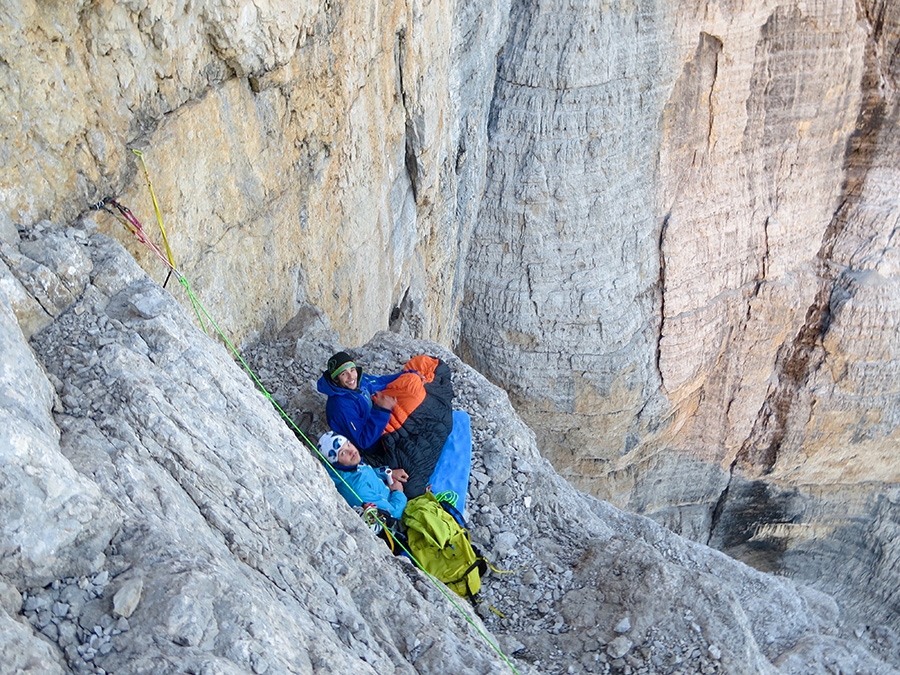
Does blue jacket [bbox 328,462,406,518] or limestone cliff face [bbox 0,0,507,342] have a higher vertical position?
limestone cliff face [bbox 0,0,507,342]

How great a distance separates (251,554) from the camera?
2.87 m

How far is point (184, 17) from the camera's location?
409 centimetres

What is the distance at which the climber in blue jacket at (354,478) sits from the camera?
4.32m

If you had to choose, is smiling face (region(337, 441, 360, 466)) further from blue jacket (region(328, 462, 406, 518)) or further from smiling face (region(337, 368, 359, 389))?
smiling face (region(337, 368, 359, 389))

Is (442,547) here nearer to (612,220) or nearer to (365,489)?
(365,489)

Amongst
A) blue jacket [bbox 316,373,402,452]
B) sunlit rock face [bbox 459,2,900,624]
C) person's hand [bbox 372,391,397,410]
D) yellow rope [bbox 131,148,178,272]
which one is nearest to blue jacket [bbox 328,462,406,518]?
blue jacket [bbox 316,373,402,452]

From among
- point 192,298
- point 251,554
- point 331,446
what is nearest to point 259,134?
point 192,298

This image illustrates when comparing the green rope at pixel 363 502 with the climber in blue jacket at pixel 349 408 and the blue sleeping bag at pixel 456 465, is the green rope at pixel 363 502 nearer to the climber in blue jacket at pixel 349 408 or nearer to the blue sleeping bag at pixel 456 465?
the blue sleeping bag at pixel 456 465

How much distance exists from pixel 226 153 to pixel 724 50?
28.7 ft

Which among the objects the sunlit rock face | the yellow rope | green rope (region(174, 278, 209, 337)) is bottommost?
the sunlit rock face

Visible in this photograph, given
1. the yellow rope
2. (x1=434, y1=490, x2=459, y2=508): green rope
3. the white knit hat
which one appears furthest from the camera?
(x1=434, y1=490, x2=459, y2=508): green rope

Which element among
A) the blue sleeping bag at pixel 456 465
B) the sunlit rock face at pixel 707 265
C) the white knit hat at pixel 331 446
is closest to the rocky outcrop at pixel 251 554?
the blue sleeping bag at pixel 456 465

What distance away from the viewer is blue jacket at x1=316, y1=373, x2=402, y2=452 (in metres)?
4.68

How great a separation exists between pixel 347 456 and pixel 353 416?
1.21ft
